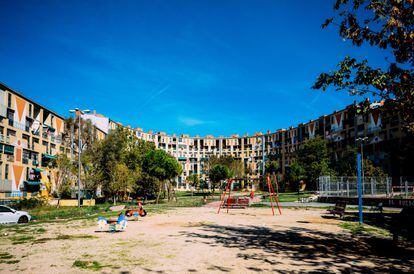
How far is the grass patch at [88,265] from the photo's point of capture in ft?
29.2

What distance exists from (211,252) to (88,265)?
12.5ft

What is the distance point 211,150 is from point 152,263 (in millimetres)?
136470

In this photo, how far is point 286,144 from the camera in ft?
370

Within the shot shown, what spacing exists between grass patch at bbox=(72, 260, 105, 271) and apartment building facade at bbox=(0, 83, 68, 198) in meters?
38.9

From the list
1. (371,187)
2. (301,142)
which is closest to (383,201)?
(371,187)

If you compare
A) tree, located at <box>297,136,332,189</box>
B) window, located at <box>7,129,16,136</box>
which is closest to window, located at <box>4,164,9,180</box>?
window, located at <box>7,129,16,136</box>

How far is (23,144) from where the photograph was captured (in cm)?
5444

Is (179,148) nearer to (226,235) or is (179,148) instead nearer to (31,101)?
(31,101)

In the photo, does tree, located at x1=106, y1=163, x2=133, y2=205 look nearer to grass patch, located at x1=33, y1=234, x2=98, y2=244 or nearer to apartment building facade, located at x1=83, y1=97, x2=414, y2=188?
apartment building facade, located at x1=83, y1=97, x2=414, y2=188

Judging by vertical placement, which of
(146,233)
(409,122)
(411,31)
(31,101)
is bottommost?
(146,233)

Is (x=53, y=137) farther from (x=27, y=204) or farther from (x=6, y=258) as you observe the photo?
(x=6, y=258)

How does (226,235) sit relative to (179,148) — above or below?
below

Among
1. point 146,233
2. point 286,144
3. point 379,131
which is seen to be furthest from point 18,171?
point 286,144

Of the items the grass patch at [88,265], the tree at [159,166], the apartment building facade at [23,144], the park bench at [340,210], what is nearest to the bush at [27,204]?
the apartment building facade at [23,144]
